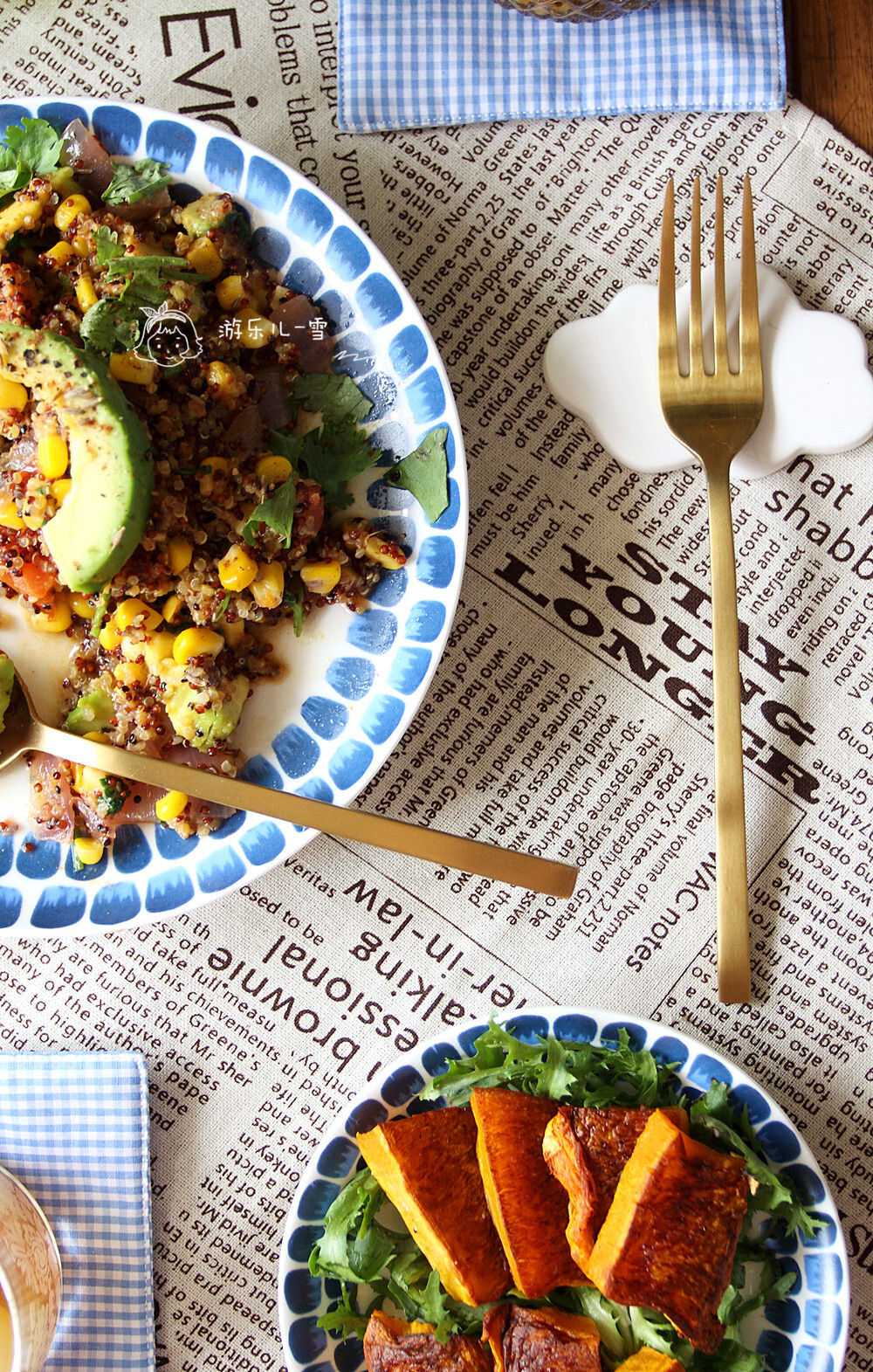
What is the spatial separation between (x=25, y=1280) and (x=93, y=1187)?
15 centimetres

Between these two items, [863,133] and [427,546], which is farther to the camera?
[863,133]

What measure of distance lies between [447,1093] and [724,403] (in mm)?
917

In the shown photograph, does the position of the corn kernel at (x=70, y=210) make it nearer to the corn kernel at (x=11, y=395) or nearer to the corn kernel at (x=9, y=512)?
the corn kernel at (x=11, y=395)

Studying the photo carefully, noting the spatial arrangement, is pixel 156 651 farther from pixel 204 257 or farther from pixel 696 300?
pixel 696 300

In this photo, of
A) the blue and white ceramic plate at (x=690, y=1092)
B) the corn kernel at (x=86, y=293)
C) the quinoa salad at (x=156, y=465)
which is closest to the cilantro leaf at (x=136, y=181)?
the quinoa salad at (x=156, y=465)

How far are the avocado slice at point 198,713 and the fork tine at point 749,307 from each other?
2.48 ft

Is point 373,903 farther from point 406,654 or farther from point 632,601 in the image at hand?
point 632,601

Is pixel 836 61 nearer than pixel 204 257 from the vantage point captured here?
No

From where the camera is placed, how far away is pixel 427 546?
4.17ft

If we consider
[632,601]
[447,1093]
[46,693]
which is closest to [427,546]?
[632,601]

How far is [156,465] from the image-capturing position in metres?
1.19

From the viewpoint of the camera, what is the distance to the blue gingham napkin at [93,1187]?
4.53 feet

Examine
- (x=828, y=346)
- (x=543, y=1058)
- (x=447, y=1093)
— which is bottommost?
(x=447, y=1093)

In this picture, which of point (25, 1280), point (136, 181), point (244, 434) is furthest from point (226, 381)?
point (25, 1280)
